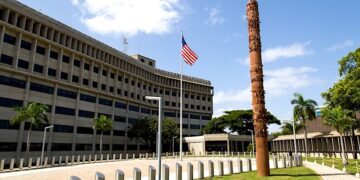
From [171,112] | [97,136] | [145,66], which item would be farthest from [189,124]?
[97,136]

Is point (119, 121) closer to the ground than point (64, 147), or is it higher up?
higher up

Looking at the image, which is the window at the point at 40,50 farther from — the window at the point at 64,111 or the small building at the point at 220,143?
the small building at the point at 220,143

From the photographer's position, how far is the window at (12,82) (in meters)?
47.3

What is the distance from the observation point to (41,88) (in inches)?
2126

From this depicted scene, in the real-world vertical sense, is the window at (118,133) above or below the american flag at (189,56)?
below

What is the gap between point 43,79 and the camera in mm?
53875

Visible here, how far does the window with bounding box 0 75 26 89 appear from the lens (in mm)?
47281

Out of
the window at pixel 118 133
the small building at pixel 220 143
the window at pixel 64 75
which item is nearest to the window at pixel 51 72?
the window at pixel 64 75

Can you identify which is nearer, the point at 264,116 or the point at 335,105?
the point at 264,116

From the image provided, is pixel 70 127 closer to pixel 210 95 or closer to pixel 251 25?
pixel 251 25

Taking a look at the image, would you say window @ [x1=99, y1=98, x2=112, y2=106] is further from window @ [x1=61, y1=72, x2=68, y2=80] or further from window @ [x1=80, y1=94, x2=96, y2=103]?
window @ [x1=61, y1=72, x2=68, y2=80]

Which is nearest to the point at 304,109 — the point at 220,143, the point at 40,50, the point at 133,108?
the point at 220,143

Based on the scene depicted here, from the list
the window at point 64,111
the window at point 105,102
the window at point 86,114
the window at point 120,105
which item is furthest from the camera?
the window at point 120,105

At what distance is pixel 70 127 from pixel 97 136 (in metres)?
8.57
